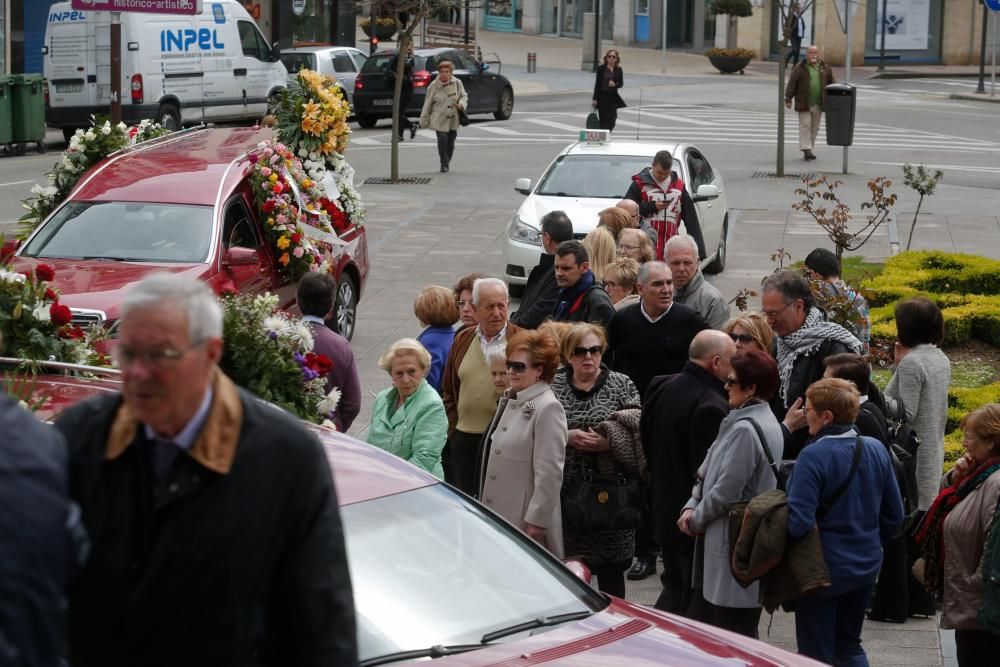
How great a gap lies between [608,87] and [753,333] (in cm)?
2123

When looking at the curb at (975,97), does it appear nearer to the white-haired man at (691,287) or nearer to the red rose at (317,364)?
the white-haired man at (691,287)

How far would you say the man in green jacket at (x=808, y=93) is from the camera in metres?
26.6

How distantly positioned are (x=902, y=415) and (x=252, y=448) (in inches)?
216

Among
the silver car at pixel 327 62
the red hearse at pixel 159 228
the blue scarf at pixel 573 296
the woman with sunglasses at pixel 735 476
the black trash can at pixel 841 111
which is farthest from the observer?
the silver car at pixel 327 62

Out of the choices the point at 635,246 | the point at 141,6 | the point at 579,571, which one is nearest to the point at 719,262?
the point at 141,6

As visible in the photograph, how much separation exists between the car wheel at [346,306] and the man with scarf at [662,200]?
269cm

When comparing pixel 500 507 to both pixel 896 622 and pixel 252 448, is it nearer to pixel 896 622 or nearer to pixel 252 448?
pixel 896 622

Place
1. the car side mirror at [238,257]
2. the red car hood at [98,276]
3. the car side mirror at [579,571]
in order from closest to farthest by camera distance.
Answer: the car side mirror at [579,571] < the red car hood at [98,276] < the car side mirror at [238,257]

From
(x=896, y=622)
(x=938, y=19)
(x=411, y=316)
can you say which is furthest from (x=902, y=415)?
(x=938, y=19)

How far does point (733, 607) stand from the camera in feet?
21.8

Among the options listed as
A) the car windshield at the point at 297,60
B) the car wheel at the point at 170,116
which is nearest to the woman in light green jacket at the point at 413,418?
the car wheel at the point at 170,116

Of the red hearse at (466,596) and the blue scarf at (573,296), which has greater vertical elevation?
the blue scarf at (573,296)

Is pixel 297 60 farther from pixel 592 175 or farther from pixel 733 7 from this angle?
pixel 733 7

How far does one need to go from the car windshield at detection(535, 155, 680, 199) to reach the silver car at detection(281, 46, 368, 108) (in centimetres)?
1801
